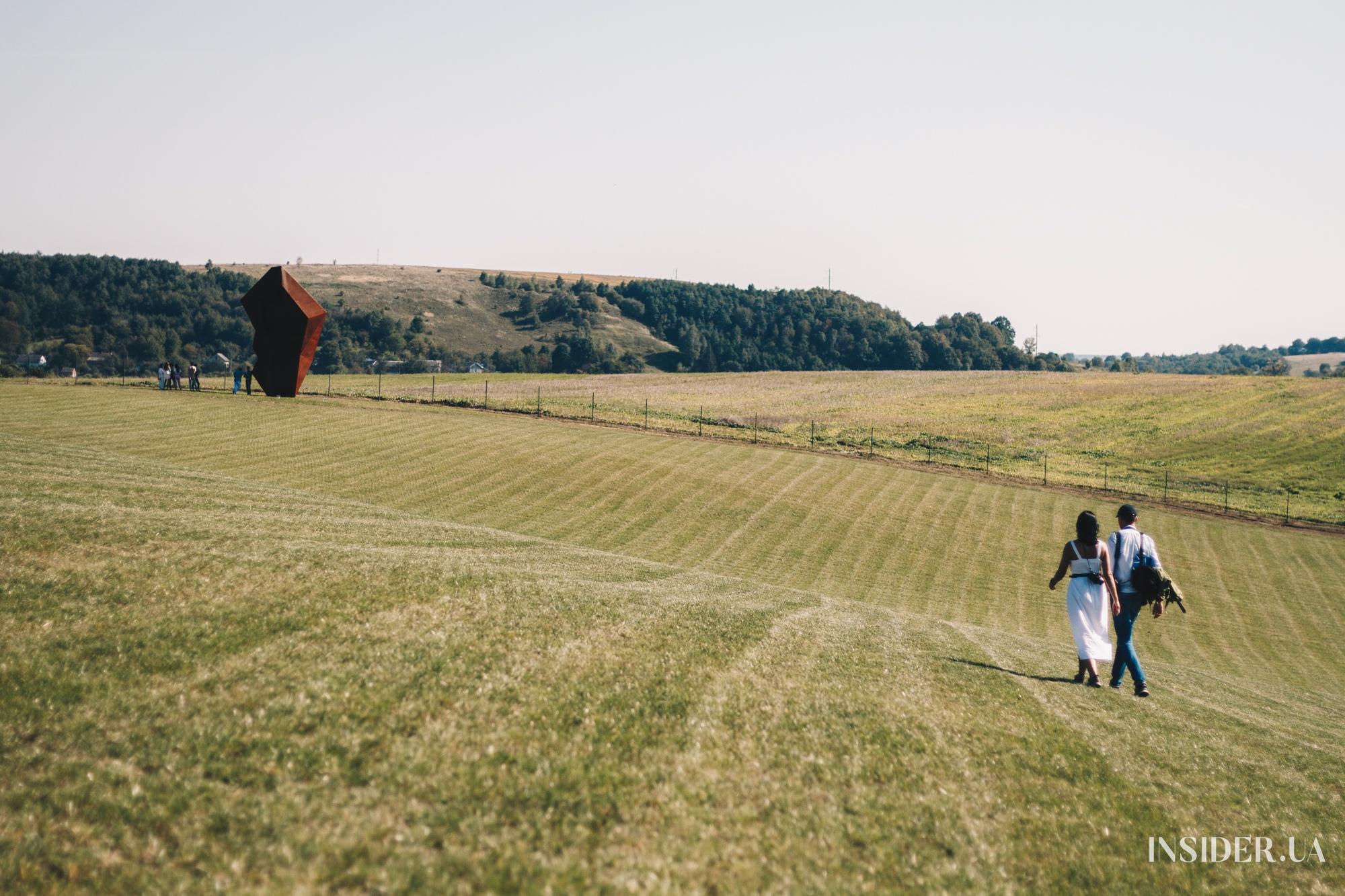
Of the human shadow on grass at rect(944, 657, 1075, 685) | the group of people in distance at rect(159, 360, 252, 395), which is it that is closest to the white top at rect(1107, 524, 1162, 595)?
the human shadow on grass at rect(944, 657, 1075, 685)

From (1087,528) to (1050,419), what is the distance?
74.9 m

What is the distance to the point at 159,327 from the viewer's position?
5674 inches

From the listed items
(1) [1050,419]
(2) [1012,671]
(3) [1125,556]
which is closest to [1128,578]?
(3) [1125,556]

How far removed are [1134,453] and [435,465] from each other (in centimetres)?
5769

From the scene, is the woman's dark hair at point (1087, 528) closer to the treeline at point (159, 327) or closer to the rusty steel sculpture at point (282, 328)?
the rusty steel sculpture at point (282, 328)

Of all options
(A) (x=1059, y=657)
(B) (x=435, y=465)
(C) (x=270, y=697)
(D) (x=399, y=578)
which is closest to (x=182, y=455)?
(B) (x=435, y=465)

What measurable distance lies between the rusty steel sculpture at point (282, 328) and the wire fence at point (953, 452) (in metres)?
9.23

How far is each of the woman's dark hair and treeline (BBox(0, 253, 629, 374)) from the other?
14443 centimetres

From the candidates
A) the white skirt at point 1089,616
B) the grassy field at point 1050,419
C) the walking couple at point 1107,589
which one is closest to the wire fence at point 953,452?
the grassy field at point 1050,419

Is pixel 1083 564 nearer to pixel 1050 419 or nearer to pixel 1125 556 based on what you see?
pixel 1125 556

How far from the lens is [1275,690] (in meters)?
20.4

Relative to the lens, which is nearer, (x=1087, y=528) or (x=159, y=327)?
(x=1087, y=528)

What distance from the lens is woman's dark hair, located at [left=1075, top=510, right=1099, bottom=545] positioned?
13.5 m

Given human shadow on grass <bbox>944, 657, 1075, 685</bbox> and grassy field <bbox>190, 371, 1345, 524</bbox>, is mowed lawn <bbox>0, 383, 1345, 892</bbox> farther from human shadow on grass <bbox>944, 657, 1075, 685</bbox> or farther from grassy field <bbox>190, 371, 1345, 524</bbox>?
grassy field <bbox>190, 371, 1345, 524</bbox>
